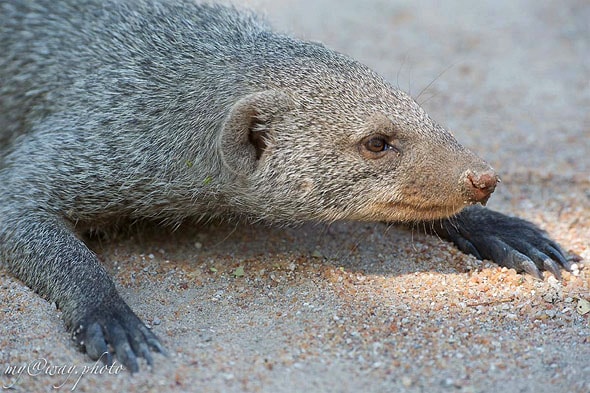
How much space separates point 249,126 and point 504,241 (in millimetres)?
1788

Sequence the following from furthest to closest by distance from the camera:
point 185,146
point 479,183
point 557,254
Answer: point 557,254
point 185,146
point 479,183

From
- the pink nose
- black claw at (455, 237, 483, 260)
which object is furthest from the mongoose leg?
black claw at (455, 237, 483, 260)

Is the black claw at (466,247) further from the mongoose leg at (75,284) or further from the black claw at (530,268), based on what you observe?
the mongoose leg at (75,284)

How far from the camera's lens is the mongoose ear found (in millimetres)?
4047

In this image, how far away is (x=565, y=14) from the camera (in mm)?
8617

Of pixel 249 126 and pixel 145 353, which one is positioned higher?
pixel 249 126

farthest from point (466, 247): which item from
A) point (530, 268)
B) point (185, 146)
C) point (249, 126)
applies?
point (185, 146)

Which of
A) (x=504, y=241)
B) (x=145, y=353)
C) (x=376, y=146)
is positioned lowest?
(x=145, y=353)

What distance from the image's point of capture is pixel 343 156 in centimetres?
404

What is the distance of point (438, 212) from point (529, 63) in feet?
14.1

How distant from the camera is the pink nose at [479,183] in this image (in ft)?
13.0

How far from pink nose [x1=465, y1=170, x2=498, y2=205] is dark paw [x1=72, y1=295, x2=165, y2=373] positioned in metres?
1.79

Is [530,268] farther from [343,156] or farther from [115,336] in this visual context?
[115,336]

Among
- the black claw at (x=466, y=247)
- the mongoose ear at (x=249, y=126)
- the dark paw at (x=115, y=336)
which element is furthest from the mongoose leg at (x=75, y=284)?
the black claw at (x=466, y=247)
